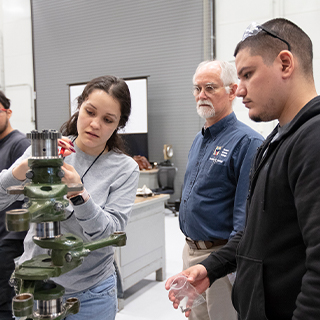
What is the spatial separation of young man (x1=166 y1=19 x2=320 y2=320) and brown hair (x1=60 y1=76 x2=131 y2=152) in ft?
1.69

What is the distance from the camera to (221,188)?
1.83 meters

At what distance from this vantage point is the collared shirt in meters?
1.78

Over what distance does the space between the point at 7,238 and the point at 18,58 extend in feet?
26.7

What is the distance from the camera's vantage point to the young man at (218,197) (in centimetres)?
180

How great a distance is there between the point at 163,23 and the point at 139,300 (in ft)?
19.4

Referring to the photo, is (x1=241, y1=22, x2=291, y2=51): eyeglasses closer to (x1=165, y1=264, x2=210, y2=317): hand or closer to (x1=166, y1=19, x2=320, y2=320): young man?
(x1=166, y1=19, x2=320, y2=320): young man

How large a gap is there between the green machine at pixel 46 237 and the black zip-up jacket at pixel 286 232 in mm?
467

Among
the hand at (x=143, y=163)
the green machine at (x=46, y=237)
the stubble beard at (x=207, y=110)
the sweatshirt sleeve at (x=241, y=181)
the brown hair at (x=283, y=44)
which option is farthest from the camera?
the hand at (x=143, y=163)

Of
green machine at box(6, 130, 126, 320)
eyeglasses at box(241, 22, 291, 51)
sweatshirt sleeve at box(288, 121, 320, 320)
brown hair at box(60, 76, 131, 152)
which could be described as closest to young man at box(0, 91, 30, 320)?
brown hair at box(60, 76, 131, 152)

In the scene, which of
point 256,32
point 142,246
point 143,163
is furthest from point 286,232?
point 143,163

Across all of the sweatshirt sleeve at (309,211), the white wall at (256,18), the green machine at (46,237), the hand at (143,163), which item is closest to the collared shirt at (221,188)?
the sweatshirt sleeve at (309,211)

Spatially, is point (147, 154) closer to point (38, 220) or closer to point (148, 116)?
point (148, 116)

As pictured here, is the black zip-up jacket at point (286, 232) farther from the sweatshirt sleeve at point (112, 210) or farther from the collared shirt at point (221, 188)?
the collared shirt at point (221, 188)

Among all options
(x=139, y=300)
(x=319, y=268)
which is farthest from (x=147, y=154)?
(x=319, y=268)
